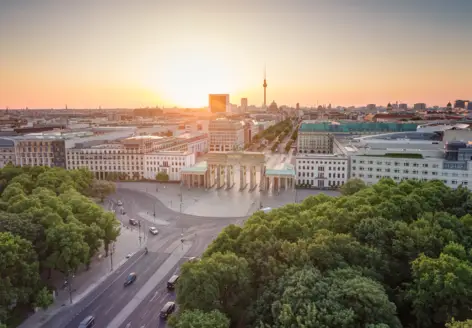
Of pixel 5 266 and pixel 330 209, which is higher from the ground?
pixel 330 209

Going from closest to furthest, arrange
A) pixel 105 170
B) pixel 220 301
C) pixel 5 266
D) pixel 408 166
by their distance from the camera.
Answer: pixel 220 301 < pixel 5 266 < pixel 408 166 < pixel 105 170

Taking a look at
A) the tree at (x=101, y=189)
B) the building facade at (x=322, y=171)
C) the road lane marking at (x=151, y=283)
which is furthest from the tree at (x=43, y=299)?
the building facade at (x=322, y=171)

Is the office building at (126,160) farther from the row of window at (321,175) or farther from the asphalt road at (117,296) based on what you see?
the asphalt road at (117,296)

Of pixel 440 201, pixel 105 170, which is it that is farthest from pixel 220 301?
pixel 105 170

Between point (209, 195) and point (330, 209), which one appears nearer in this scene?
point (330, 209)

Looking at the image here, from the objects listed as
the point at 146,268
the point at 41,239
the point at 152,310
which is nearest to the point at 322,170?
the point at 146,268

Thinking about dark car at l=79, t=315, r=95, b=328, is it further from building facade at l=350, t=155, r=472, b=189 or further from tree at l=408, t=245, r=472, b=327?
building facade at l=350, t=155, r=472, b=189

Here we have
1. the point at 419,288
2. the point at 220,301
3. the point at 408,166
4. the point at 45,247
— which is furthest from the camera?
the point at 408,166

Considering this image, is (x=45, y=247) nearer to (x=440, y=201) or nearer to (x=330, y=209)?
(x=330, y=209)
